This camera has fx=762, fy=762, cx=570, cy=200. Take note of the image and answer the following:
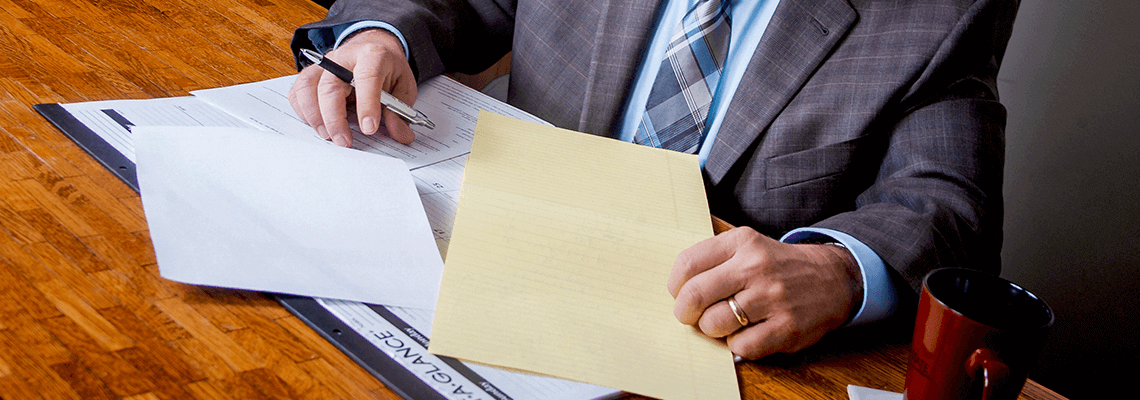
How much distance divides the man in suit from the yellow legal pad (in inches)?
1.7

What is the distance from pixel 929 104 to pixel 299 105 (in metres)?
0.69

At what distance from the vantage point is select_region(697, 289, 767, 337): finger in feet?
1.83

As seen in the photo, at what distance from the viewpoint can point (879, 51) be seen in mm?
883

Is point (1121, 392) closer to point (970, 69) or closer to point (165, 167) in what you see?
point (970, 69)

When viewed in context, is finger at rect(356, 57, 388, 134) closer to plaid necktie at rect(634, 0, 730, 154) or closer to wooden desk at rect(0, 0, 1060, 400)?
wooden desk at rect(0, 0, 1060, 400)

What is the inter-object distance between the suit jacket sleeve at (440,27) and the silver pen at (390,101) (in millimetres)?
107

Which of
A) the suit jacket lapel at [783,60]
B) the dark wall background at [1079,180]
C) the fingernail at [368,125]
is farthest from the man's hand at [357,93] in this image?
the dark wall background at [1079,180]

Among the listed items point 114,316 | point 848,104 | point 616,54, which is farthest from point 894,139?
point 114,316

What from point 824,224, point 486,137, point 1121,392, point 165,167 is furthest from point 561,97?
point 1121,392

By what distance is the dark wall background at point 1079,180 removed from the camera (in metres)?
1.41

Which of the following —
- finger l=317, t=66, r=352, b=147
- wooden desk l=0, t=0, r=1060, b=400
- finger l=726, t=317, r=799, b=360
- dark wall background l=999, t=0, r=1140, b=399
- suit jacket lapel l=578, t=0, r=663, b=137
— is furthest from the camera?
dark wall background l=999, t=0, r=1140, b=399

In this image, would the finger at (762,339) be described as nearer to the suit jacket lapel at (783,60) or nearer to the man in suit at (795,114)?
the man in suit at (795,114)

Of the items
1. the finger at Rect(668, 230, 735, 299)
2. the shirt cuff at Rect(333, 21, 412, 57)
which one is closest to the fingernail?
the shirt cuff at Rect(333, 21, 412, 57)

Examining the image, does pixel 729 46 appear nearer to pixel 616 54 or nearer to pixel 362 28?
pixel 616 54
